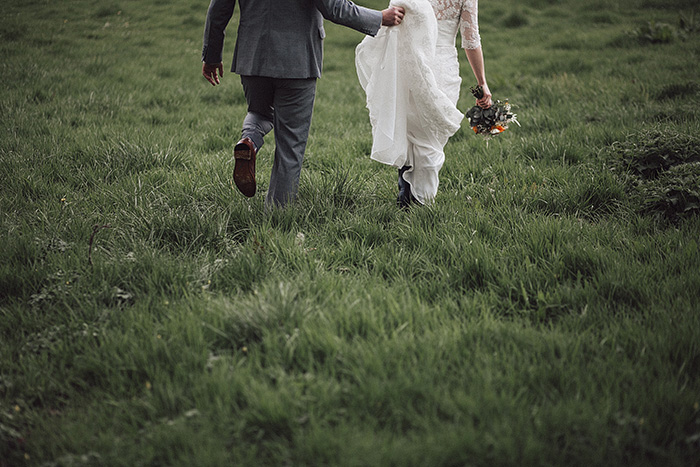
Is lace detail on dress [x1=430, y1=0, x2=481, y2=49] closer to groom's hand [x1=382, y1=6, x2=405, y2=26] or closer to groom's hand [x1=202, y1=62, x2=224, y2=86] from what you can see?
groom's hand [x1=382, y1=6, x2=405, y2=26]

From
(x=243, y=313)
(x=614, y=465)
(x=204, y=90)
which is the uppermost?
(x=204, y=90)

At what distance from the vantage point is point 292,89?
3.29 meters

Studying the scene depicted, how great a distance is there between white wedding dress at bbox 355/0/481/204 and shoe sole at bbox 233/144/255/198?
0.87 meters

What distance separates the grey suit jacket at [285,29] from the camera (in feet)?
10.2

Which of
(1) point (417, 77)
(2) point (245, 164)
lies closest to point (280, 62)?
(2) point (245, 164)

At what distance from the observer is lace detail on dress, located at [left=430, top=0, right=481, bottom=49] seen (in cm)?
343

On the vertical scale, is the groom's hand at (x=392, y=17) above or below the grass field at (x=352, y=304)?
above

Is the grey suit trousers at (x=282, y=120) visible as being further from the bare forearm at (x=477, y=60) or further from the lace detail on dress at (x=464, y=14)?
the bare forearm at (x=477, y=60)

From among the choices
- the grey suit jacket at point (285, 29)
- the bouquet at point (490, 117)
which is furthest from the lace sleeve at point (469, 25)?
the grey suit jacket at point (285, 29)

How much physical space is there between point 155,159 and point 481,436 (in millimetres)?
3992

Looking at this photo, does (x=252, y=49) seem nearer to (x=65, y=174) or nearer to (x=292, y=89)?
(x=292, y=89)

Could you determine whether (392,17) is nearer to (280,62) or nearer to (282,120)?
(280,62)

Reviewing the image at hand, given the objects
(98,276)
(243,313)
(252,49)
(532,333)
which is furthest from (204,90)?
(532,333)

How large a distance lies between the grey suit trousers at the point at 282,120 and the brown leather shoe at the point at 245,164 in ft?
0.52
